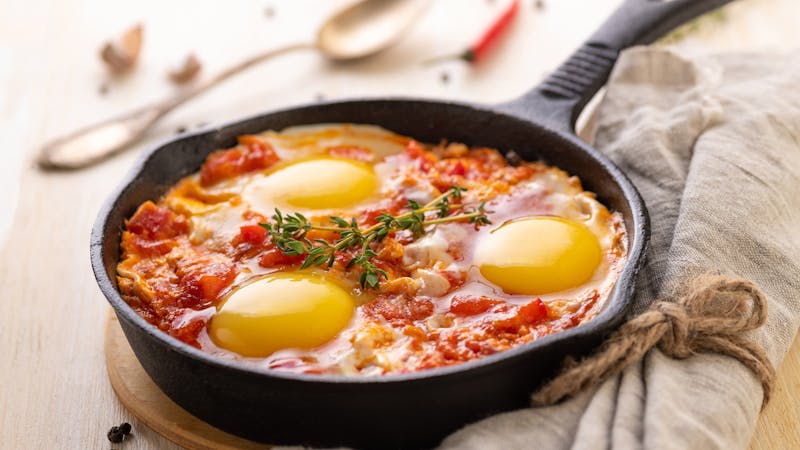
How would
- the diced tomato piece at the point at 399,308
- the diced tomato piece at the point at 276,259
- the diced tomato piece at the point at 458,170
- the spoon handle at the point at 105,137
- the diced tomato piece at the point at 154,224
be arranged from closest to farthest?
1. the diced tomato piece at the point at 399,308
2. the diced tomato piece at the point at 276,259
3. the diced tomato piece at the point at 154,224
4. the diced tomato piece at the point at 458,170
5. the spoon handle at the point at 105,137

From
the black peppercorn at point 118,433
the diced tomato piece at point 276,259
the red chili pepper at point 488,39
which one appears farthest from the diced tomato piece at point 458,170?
the red chili pepper at point 488,39

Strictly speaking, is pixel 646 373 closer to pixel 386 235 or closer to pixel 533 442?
pixel 533 442

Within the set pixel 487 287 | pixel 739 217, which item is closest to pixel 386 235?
pixel 487 287

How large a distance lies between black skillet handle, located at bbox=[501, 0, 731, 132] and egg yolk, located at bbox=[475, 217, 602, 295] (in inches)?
32.4

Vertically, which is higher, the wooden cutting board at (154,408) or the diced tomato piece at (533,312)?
the diced tomato piece at (533,312)

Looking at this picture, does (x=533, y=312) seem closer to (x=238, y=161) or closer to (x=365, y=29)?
(x=238, y=161)

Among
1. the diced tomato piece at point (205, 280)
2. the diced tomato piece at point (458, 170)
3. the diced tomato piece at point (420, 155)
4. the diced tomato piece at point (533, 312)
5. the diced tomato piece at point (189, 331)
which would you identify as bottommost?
the diced tomato piece at point (533, 312)

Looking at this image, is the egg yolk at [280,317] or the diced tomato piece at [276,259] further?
the diced tomato piece at [276,259]

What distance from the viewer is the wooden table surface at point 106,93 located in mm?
4445

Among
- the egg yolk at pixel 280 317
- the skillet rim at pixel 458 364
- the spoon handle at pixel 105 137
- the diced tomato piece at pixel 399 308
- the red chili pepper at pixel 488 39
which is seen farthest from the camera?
the red chili pepper at pixel 488 39

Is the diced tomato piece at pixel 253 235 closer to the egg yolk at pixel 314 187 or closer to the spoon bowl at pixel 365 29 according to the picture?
the egg yolk at pixel 314 187

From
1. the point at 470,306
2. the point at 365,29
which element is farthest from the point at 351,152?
the point at 365,29

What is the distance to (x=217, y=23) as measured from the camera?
7910mm

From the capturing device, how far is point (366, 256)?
4195mm
